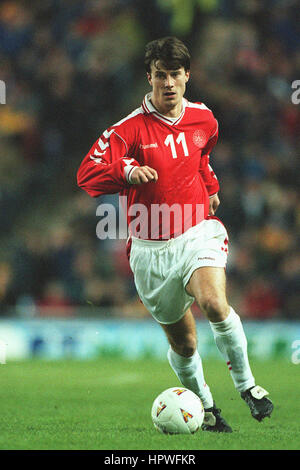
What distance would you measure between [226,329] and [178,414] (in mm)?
542

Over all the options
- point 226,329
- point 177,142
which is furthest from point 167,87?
point 226,329

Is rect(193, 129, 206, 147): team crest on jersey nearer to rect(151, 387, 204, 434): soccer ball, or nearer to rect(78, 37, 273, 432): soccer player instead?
rect(78, 37, 273, 432): soccer player

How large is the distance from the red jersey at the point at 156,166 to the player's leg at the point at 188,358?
1.81 feet

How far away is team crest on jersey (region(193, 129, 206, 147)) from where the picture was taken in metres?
5.22

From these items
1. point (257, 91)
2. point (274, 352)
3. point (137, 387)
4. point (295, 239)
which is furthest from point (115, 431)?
point (257, 91)

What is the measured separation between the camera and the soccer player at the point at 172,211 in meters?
4.79

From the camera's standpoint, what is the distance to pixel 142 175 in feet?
15.1

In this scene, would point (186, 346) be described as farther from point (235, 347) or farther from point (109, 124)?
point (109, 124)

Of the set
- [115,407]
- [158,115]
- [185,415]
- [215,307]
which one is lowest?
[115,407]

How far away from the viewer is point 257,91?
13133 mm

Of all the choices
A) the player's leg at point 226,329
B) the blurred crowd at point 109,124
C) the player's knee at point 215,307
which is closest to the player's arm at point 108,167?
the player's leg at point 226,329

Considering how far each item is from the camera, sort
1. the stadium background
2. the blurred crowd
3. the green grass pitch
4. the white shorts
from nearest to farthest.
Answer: the green grass pitch
the white shorts
the stadium background
the blurred crowd

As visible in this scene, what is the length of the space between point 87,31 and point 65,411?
9428 mm

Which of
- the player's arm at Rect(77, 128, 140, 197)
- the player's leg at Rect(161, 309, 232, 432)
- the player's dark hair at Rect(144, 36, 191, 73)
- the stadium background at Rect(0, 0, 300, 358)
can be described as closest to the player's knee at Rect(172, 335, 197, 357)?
the player's leg at Rect(161, 309, 232, 432)
